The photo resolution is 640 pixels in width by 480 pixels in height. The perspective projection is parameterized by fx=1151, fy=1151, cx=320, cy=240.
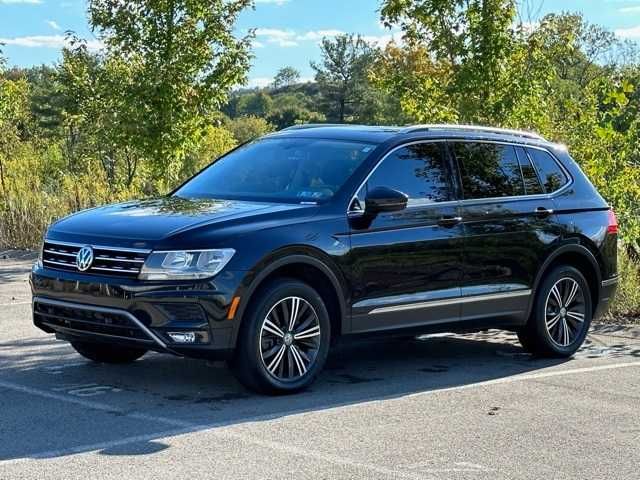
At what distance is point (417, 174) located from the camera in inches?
349

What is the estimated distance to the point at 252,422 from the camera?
23.0 feet

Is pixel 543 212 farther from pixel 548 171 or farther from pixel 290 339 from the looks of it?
pixel 290 339

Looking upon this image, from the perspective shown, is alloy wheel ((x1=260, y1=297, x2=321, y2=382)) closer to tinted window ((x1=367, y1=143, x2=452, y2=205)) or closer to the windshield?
the windshield

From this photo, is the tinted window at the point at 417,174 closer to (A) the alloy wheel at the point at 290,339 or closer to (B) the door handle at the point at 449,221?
(B) the door handle at the point at 449,221

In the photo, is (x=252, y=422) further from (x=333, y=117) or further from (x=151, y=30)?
(x=333, y=117)

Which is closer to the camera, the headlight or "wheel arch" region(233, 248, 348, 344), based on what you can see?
the headlight

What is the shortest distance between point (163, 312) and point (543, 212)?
3729 mm

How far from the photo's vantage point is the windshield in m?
8.45

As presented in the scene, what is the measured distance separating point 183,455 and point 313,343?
2.00 m

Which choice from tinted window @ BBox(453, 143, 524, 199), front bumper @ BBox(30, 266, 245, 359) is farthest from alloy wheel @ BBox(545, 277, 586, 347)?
front bumper @ BBox(30, 266, 245, 359)

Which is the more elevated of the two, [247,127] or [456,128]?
[247,127]

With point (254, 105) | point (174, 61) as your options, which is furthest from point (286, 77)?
point (174, 61)

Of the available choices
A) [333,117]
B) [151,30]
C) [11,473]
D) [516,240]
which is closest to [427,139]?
[516,240]

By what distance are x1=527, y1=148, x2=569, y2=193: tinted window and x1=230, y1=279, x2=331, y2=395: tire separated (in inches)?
113
